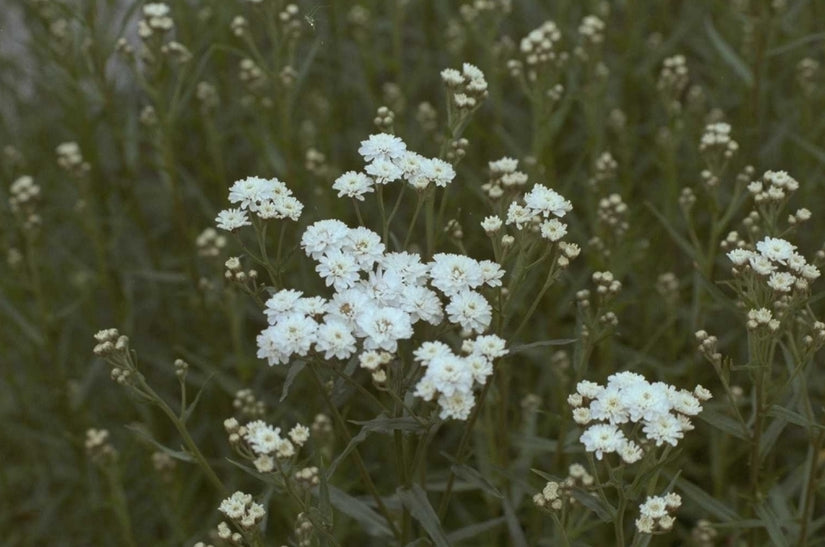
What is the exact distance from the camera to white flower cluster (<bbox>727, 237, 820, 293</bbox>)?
2.81 m

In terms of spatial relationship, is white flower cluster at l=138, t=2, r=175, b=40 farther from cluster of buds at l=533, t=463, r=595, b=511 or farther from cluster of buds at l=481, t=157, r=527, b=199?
cluster of buds at l=533, t=463, r=595, b=511

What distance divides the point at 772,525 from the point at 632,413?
80 centimetres

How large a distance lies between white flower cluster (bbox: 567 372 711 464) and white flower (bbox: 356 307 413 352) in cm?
48

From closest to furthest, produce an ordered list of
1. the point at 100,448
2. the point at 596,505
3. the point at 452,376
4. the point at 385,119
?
the point at 452,376
the point at 596,505
the point at 385,119
the point at 100,448

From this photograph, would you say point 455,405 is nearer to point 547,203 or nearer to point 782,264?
point 547,203

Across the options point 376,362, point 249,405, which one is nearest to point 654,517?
point 376,362

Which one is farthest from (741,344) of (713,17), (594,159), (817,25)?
(713,17)

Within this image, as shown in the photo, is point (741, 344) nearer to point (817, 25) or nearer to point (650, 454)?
point (817, 25)

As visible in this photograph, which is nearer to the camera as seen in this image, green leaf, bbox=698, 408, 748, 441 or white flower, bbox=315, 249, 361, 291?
white flower, bbox=315, 249, 361, 291

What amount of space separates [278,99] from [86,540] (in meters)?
2.36

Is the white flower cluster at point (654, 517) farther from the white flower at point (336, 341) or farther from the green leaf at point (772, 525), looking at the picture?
the white flower at point (336, 341)

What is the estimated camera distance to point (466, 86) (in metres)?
3.24

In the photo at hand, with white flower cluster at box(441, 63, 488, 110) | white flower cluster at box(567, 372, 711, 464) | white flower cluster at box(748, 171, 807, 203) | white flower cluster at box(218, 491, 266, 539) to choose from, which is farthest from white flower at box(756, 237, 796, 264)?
white flower cluster at box(218, 491, 266, 539)

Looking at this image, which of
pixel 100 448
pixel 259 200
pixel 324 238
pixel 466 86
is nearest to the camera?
pixel 324 238
